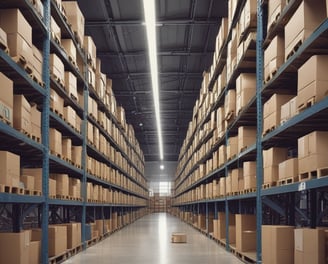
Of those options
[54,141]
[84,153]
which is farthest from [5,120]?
[84,153]

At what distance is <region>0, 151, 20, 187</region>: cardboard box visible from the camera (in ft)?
16.3

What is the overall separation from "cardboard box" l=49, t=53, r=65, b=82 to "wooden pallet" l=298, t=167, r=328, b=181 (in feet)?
14.3

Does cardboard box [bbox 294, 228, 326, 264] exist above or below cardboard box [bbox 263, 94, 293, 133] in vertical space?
below

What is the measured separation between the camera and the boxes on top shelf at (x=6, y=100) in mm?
4859

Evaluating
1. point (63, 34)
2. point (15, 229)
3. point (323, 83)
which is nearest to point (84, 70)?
point (63, 34)

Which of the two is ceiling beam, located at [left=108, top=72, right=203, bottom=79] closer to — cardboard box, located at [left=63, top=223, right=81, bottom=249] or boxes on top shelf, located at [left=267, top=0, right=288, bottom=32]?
cardboard box, located at [left=63, top=223, right=81, bottom=249]

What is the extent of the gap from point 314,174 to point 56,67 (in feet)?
15.5

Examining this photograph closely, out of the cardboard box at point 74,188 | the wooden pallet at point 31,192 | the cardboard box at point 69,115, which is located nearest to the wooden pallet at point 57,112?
the cardboard box at point 69,115

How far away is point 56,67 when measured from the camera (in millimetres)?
7496

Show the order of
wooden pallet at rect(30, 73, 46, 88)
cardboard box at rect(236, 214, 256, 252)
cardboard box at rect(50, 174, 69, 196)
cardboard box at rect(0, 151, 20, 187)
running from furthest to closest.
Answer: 1. cardboard box at rect(50, 174, 69, 196)
2. cardboard box at rect(236, 214, 256, 252)
3. wooden pallet at rect(30, 73, 46, 88)
4. cardboard box at rect(0, 151, 20, 187)

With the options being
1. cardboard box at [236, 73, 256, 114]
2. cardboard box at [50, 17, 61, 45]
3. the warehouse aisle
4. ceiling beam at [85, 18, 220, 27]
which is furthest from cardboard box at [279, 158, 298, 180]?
ceiling beam at [85, 18, 220, 27]

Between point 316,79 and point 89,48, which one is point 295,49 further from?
point 89,48

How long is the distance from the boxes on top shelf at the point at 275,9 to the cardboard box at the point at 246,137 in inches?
94.0

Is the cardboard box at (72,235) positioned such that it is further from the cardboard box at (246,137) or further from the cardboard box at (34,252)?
the cardboard box at (246,137)
